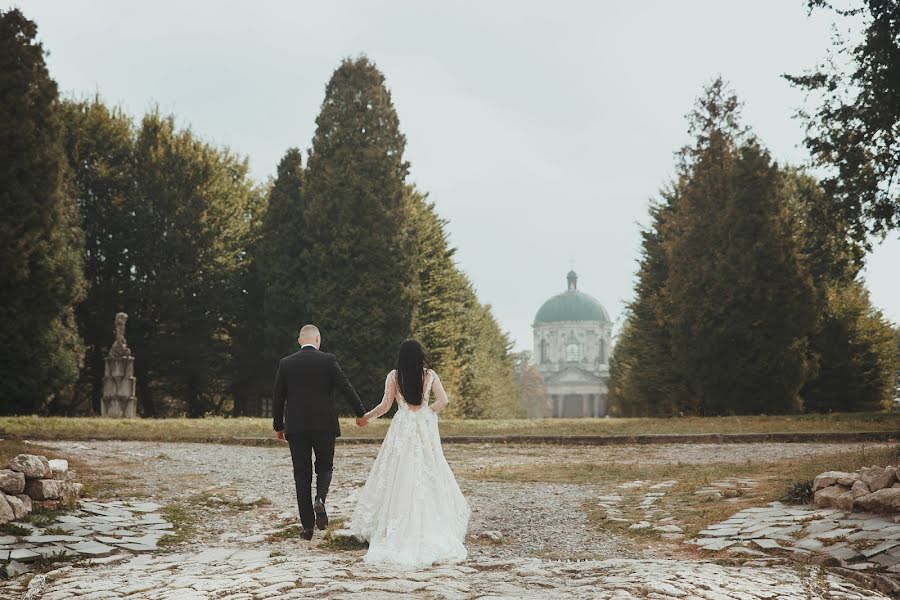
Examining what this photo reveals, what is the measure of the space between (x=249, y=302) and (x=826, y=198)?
891 inches

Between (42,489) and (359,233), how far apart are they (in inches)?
966

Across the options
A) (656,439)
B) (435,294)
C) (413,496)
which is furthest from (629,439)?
(435,294)

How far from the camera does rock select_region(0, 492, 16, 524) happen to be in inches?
358

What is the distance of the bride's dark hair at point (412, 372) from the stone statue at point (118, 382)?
72.2 ft

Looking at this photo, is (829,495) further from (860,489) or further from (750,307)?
(750,307)

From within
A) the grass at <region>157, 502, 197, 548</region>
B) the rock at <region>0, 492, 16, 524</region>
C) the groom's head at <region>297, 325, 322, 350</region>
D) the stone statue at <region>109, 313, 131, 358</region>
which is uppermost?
the stone statue at <region>109, 313, 131, 358</region>

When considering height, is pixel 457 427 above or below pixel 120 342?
below

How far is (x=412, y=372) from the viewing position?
8578 mm

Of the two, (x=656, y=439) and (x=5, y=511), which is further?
(x=656, y=439)

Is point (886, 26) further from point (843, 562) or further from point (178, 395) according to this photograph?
point (178, 395)

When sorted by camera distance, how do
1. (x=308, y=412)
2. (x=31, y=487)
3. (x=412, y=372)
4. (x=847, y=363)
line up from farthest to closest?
(x=847, y=363) → (x=31, y=487) → (x=308, y=412) → (x=412, y=372)

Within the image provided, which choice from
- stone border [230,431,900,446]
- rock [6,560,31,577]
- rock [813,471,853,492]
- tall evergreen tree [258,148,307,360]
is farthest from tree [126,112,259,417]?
rock [813,471,853,492]

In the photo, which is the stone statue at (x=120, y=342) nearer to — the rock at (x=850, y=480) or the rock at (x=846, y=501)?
the rock at (x=850, y=480)

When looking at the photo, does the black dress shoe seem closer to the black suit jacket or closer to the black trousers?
the black trousers
